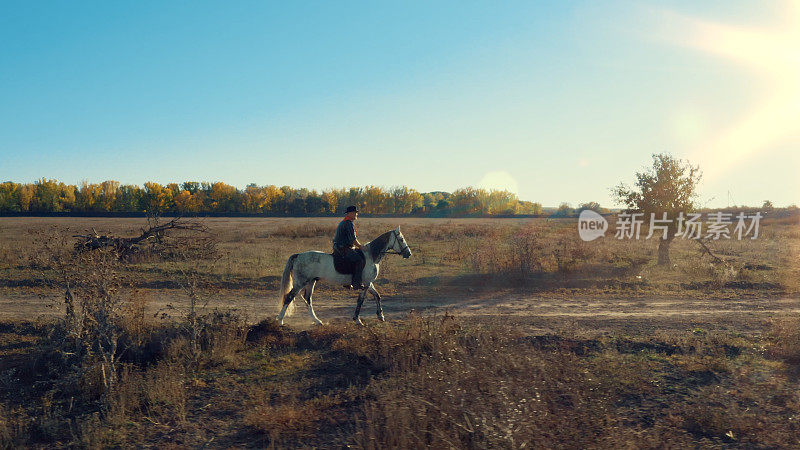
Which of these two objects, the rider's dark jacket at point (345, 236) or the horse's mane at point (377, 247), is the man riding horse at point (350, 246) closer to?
the rider's dark jacket at point (345, 236)

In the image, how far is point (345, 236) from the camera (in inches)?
408

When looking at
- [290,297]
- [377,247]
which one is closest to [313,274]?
[290,297]

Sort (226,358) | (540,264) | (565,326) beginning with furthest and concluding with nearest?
1. (540,264)
2. (565,326)
3. (226,358)

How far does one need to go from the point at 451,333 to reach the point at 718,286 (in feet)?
44.9

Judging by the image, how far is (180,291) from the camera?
1485cm

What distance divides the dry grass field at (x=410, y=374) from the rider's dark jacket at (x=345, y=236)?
6.17ft

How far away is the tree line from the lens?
77500 millimetres

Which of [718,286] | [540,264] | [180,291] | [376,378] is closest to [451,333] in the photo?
[376,378]

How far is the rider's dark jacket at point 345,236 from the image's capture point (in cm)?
1034

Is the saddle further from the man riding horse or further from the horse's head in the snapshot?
the horse's head

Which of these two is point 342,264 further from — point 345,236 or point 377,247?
point 377,247

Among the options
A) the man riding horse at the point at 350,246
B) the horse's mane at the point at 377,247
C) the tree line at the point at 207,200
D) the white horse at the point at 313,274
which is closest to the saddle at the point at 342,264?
the man riding horse at the point at 350,246

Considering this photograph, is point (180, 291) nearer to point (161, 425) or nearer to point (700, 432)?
point (161, 425)

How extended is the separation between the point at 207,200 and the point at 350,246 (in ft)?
266
